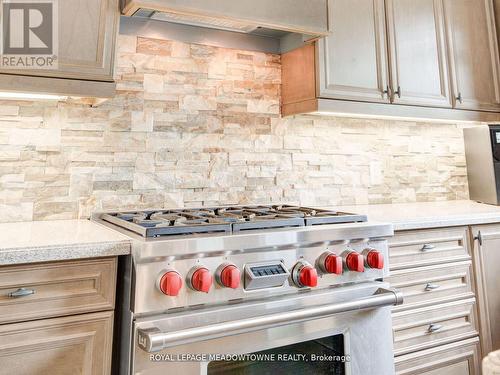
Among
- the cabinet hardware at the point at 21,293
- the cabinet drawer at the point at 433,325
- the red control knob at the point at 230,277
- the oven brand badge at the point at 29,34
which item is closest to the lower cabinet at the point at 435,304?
A: the cabinet drawer at the point at 433,325

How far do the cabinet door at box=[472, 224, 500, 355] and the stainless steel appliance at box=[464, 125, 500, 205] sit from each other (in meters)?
0.68

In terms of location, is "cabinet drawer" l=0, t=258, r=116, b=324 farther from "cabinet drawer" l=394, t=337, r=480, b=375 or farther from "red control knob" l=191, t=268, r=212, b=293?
"cabinet drawer" l=394, t=337, r=480, b=375

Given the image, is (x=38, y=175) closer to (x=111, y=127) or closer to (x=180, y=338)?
(x=111, y=127)

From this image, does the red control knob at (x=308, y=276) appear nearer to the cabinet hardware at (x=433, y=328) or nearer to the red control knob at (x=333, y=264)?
the red control knob at (x=333, y=264)

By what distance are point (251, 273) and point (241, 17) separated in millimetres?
1057

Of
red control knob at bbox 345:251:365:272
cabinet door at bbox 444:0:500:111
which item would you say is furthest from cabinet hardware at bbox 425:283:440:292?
cabinet door at bbox 444:0:500:111

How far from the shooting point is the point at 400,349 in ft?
4.74

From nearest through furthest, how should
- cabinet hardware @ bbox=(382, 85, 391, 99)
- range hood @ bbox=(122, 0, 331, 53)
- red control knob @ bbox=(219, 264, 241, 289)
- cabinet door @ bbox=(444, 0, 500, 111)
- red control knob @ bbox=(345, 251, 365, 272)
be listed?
red control knob @ bbox=(219, 264, 241, 289), red control knob @ bbox=(345, 251, 365, 272), range hood @ bbox=(122, 0, 331, 53), cabinet hardware @ bbox=(382, 85, 391, 99), cabinet door @ bbox=(444, 0, 500, 111)

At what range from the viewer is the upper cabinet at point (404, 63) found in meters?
1.78

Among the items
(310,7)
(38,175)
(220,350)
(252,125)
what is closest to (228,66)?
(252,125)

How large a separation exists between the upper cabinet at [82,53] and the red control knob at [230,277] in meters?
0.81

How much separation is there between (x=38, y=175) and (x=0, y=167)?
0.14 meters

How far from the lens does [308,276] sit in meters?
1.10

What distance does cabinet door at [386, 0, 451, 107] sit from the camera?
195cm
